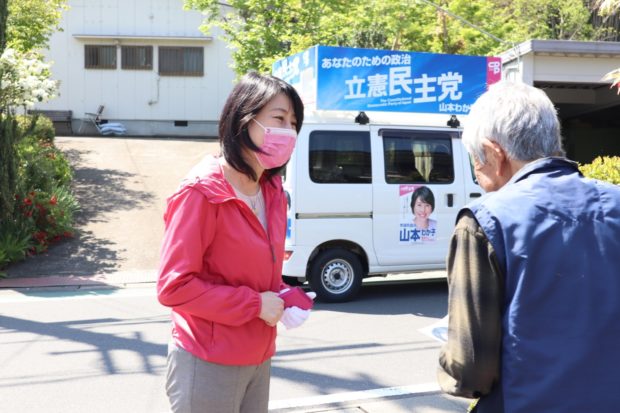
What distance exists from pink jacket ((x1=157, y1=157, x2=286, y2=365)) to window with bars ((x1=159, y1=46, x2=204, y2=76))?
2566cm

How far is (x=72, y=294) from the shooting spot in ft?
29.0

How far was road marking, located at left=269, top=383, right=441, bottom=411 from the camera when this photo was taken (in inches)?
179

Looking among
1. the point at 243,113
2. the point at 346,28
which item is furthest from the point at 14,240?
the point at 243,113

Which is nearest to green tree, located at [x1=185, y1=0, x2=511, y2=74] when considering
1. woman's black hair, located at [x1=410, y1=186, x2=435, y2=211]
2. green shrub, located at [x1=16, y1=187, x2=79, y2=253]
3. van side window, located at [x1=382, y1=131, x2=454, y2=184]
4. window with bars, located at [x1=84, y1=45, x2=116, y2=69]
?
green shrub, located at [x1=16, y1=187, x2=79, y2=253]

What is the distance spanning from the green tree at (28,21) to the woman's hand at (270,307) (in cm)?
1565

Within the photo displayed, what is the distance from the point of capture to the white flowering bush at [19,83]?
10094 millimetres

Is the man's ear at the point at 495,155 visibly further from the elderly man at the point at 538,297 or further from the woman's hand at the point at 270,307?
the woman's hand at the point at 270,307

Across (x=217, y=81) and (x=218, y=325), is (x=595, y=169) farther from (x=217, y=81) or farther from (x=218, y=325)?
(x=217, y=81)

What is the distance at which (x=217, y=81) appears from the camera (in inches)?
1056

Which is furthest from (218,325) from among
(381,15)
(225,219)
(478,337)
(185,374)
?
(381,15)

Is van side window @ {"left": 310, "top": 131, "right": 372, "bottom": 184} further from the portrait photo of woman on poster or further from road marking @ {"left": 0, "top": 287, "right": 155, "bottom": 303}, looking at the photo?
road marking @ {"left": 0, "top": 287, "right": 155, "bottom": 303}

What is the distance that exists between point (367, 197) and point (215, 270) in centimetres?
572

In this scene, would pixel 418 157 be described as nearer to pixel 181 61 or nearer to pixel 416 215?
pixel 416 215

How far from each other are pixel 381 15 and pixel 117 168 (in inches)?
331
